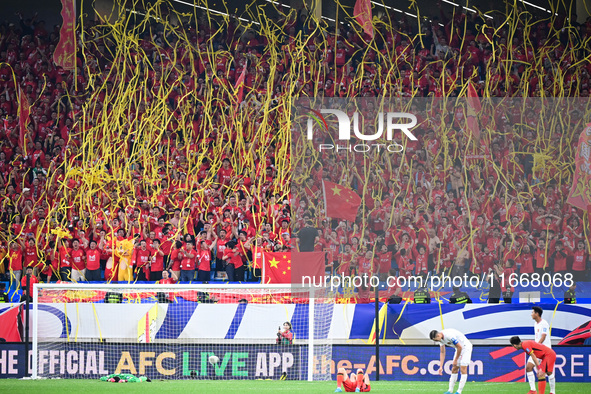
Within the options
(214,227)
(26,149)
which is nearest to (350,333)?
(214,227)

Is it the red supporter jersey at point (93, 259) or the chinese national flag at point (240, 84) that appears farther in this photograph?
the chinese national flag at point (240, 84)

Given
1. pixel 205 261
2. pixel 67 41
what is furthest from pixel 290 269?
pixel 67 41

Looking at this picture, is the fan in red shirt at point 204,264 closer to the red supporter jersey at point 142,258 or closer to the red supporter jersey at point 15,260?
the red supporter jersey at point 142,258

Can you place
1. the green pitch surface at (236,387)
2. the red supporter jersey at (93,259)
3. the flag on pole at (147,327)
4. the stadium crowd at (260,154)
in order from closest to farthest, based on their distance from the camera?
the green pitch surface at (236,387) < the flag on pole at (147,327) < the red supporter jersey at (93,259) < the stadium crowd at (260,154)

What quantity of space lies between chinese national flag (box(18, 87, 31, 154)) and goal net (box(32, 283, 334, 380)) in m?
6.87

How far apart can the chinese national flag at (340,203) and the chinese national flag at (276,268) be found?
2628 millimetres

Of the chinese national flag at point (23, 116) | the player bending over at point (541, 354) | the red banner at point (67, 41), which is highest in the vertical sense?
the red banner at point (67, 41)

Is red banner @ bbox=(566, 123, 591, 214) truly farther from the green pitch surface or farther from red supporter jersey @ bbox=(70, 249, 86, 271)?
red supporter jersey @ bbox=(70, 249, 86, 271)

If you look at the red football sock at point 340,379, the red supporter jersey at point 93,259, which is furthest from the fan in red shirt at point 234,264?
the red football sock at point 340,379

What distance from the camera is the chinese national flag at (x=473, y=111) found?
54.9 feet

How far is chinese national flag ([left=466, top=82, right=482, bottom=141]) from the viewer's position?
54.9 feet

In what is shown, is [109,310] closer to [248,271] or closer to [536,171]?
[248,271]

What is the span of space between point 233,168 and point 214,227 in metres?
1.72

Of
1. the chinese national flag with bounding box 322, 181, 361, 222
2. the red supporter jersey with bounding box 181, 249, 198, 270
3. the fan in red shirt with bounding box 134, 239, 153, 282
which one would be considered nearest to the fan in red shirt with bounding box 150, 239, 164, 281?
the fan in red shirt with bounding box 134, 239, 153, 282
